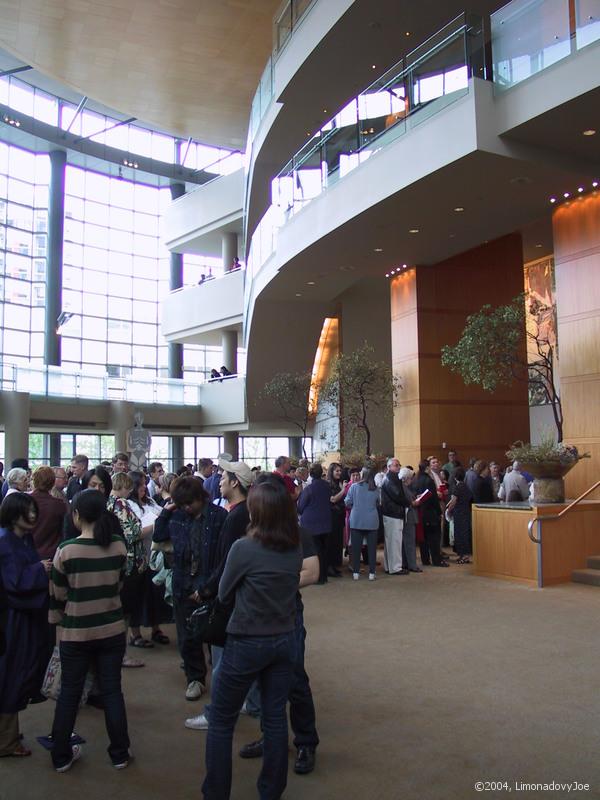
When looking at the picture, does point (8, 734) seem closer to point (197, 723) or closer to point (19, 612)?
point (19, 612)

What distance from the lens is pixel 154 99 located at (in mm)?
23469

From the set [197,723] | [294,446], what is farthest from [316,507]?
[294,446]

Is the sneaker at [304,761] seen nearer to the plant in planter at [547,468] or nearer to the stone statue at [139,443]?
the plant in planter at [547,468]

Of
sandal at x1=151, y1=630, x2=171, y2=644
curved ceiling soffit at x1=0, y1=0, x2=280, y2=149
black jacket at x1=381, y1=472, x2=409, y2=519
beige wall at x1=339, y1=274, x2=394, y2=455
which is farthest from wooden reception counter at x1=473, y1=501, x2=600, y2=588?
curved ceiling soffit at x1=0, y1=0, x2=280, y2=149

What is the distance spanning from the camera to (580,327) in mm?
12328

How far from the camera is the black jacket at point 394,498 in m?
10.1

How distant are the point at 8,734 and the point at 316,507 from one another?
18.8 ft

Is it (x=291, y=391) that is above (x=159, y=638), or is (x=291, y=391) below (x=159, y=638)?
above

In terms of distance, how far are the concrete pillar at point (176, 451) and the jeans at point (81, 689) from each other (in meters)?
30.6

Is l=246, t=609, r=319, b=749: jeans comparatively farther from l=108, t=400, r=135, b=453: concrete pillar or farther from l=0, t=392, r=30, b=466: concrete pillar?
l=108, t=400, r=135, b=453: concrete pillar

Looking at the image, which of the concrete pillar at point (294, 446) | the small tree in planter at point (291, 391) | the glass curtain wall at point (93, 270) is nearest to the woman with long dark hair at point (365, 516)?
the small tree in planter at point (291, 391)

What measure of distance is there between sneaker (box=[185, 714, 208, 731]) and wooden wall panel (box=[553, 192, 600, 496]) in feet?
30.8

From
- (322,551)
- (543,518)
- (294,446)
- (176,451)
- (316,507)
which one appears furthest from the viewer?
(294,446)

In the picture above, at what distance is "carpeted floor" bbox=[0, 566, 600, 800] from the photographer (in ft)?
11.8
